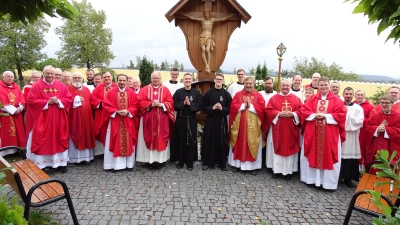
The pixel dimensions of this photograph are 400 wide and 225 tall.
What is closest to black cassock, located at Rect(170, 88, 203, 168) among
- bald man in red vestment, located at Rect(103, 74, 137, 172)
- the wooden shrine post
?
bald man in red vestment, located at Rect(103, 74, 137, 172)

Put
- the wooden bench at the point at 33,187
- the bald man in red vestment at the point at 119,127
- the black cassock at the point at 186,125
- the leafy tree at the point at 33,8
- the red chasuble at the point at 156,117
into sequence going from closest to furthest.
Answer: the leafy tree at the point at 33,8 < the wooden bench at the point at 33,187 < the bald man in red vestment at the point at 119,127 < the red chasuble at the point at 156,117 < the black cassock at the point at 186,125

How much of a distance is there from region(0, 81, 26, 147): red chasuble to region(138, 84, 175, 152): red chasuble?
10.8ft

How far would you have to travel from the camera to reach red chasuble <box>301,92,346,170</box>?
5496 millimetres

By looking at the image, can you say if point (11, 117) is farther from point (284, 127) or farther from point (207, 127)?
point (284, 127)

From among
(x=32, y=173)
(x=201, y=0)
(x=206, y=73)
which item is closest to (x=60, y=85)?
(x=32, y=173)

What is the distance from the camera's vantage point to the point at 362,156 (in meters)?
6.07

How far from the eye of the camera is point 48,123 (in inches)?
232

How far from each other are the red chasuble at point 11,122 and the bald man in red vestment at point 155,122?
10.5 feet

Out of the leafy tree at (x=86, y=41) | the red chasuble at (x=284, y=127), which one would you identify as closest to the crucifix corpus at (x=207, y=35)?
the red chasuble at (x=284, y=127)

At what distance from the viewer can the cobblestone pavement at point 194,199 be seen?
14.2 ft

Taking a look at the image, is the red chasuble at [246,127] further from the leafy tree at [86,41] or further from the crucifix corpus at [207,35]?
the leafy tree at [86,41]

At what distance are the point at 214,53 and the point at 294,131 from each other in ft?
10.9

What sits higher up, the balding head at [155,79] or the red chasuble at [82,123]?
the balding head at [155,79]

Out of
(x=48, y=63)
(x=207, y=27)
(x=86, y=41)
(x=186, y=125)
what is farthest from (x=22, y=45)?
(x=186, y=125)
